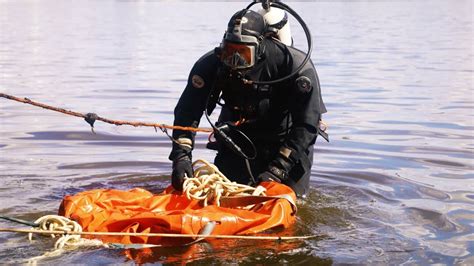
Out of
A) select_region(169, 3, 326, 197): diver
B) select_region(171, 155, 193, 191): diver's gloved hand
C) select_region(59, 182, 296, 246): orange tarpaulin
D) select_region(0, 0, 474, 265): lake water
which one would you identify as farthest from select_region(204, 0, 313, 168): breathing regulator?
select_region(0, 0, 474, 265): lake water

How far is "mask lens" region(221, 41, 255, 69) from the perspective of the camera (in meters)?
4.43

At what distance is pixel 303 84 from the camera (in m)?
4.64

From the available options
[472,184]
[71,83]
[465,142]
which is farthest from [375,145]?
[71,83]

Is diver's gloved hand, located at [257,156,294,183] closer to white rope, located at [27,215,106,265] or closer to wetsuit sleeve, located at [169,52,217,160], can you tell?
wetsuit sleeve, located at [169,52,217,160]

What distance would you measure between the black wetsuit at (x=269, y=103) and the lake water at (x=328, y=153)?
45 cm

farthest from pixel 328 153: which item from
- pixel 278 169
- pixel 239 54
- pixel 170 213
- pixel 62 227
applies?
pixel 62 227

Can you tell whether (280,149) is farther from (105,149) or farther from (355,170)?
(105,149)

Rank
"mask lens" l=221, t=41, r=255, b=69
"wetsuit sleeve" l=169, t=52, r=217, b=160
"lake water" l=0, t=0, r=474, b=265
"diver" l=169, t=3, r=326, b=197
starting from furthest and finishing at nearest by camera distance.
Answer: "wetsuit sleeve" l=169, t=52, r=217, b=160
"diver" l=169, t=3, r=326, b=197
"mask lens" l=221, t=41, r=255, b=69
"lake water" l=0, t=0, r=474, b=265

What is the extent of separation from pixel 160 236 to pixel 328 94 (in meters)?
7.57

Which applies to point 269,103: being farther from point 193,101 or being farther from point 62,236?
point 62,236

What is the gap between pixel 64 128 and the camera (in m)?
8.61

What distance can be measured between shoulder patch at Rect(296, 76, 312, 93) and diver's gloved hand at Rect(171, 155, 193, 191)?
32.9 inches

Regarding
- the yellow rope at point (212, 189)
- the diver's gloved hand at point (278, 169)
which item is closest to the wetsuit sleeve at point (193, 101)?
the yellow rope at point (212, 189)

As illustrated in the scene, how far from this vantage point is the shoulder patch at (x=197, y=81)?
4812mm
